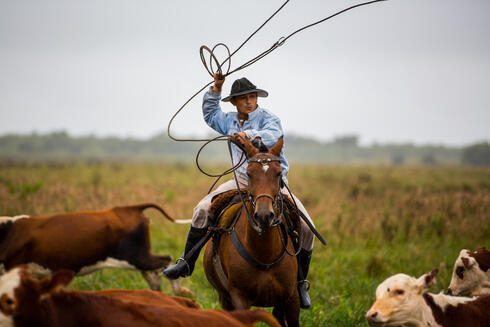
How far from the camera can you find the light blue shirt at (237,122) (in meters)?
5.26

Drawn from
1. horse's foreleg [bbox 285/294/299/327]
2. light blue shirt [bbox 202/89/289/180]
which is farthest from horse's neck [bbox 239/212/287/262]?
light blue shirt [bbox 202/89/289/180]

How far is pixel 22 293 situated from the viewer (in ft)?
8.50

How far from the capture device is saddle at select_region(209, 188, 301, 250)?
5094 millimetres

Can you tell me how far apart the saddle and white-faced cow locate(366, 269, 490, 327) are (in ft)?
4.18

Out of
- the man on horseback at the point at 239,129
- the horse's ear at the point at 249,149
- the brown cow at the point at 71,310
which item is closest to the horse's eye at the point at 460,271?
the man on horseback at the point at 239,129

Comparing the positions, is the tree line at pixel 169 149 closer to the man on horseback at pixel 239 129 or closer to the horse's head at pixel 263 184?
the man on horseback at pixel 239 129

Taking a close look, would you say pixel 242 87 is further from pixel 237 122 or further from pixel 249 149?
pixel 249 149

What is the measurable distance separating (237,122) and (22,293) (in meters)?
3.62

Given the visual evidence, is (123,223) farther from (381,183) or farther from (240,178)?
(381,183)

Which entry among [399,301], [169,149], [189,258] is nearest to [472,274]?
[399,301]

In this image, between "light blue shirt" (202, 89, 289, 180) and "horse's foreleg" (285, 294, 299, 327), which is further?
"light blue shirt" (202, 89, 289, 180)

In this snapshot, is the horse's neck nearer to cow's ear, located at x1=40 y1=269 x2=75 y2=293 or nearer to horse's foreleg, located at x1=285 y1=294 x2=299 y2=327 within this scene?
horse's foreleg, located at x1=285 y1=294 x2=299 y2=327

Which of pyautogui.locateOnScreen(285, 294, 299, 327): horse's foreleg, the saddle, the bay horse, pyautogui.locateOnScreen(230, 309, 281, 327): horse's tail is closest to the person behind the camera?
pyautogui.locateOnScreen(230, 309, 281, 327): horse's tail

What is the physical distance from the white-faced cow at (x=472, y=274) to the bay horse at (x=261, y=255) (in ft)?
7.08
